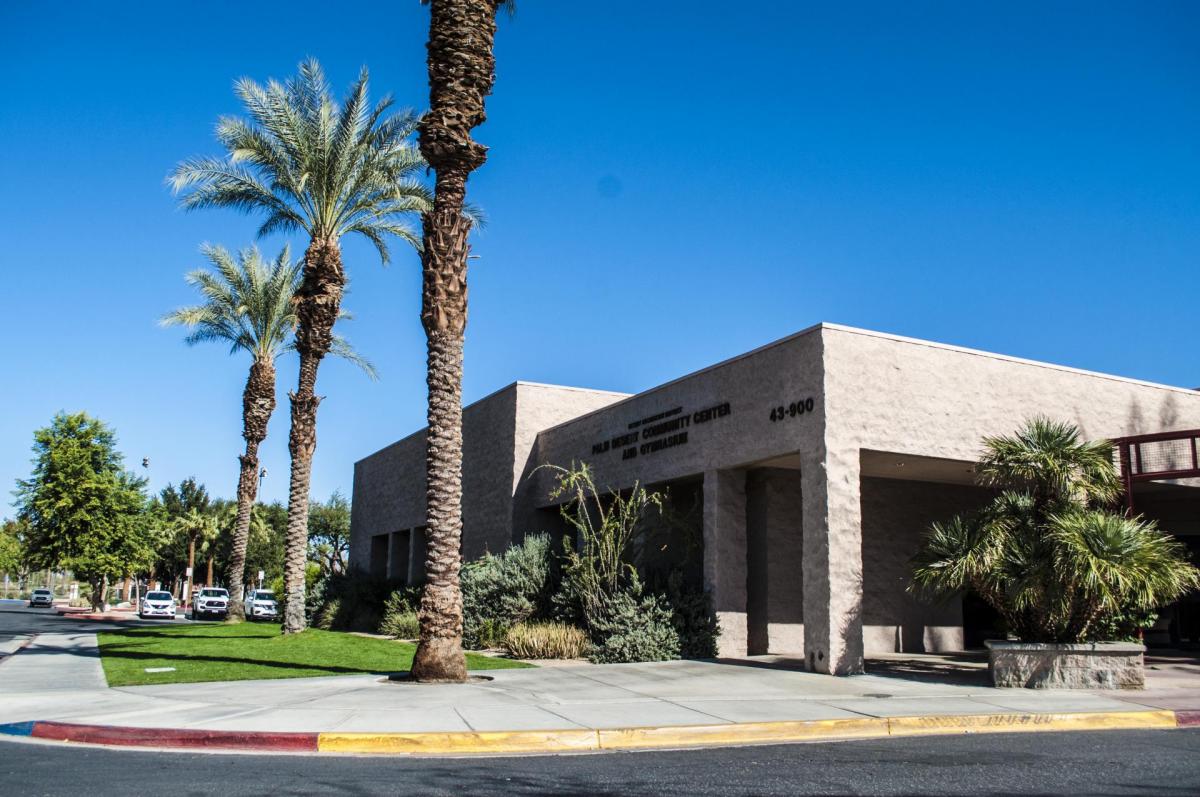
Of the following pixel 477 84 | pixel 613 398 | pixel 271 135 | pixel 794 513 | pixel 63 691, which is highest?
pixel 271 135

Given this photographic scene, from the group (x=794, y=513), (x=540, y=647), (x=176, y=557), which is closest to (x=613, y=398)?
(x=794, y=513)

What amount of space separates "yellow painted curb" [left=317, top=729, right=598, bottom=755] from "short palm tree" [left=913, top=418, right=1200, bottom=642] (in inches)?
321

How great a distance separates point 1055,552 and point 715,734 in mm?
7557

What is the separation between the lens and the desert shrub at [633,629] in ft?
61.3

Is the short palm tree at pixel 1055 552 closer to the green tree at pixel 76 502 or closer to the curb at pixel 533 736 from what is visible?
the curb at pixel 533 736

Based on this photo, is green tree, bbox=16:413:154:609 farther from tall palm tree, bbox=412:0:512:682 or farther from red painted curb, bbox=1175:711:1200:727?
red painted curb, bbox=1175:711:1200:727

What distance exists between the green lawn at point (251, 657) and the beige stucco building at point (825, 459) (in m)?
5.54

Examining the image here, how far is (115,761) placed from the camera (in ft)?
28.9

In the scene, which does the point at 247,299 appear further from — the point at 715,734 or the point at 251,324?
the point at 715,734

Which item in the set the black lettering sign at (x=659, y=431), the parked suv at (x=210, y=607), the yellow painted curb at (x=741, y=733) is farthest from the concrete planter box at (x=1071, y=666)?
the parked suv at (x=210, y=607)

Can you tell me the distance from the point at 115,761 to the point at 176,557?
281ft

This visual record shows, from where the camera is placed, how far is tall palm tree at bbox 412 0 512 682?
1622cm

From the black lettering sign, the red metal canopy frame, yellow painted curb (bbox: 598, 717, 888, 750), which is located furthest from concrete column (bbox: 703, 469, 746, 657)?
yellow painted curb (bbox: 598, 717, 888, 750)

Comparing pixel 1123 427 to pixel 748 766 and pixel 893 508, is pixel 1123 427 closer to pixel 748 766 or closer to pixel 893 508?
→ pixel 893 508
